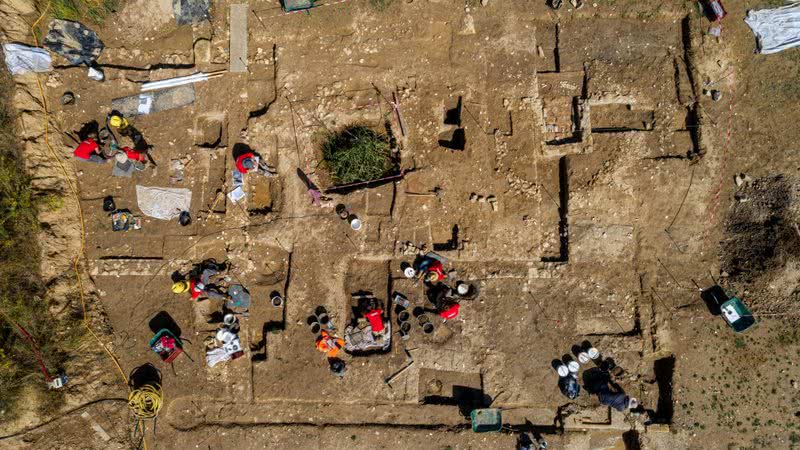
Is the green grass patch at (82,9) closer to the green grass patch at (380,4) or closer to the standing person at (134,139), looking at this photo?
the standing person at (134,139)

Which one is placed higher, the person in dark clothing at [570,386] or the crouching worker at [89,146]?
the crouching worker at [89,146]

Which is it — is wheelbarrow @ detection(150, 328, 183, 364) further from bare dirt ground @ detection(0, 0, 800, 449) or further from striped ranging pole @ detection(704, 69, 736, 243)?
striped ranging pole @ detection(704, 69, 736, 243)

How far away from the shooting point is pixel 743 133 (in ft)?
34.4

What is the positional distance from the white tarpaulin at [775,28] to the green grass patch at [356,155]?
897 centimetres

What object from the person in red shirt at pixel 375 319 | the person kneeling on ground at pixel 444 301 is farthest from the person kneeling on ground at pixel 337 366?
the person kneeling on ground at pixel 444 301

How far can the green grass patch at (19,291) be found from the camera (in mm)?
10047

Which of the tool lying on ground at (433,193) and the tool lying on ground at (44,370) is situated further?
the tool lying on ground at (433,193)

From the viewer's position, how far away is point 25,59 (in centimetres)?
1092

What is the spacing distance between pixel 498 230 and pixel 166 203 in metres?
8.00

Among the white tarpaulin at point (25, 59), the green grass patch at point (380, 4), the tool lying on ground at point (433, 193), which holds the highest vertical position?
the green grass patch at point (380, 4)

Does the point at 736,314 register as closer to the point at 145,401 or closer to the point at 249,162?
the point at 249,162

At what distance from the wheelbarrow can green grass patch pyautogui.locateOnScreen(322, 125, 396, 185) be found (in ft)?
17.4

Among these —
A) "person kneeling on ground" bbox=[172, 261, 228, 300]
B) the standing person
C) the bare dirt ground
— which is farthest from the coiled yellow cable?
the standing person

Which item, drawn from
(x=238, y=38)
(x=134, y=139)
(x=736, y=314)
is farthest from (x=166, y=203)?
(x=736, y=314)
